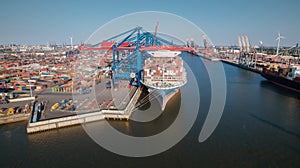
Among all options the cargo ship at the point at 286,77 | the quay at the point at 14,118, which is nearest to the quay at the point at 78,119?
the quay at the point at 14,118

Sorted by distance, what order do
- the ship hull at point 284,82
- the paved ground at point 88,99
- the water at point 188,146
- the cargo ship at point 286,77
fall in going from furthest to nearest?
1. the cargo ship at point 286,77
2. the ship hull at point 284,82
3. the paved ground at point 88,99
4. the water at point 188,146

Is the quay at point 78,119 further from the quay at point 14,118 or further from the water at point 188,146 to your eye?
the quay at point 14,118

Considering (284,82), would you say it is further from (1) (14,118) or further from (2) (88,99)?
(1) (14,118)

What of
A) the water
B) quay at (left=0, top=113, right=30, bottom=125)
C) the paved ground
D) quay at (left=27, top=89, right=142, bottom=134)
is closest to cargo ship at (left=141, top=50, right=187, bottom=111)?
the water

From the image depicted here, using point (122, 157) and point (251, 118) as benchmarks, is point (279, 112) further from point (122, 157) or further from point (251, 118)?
point (122, 157)

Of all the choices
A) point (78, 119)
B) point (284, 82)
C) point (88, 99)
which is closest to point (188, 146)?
point (78, 119)
